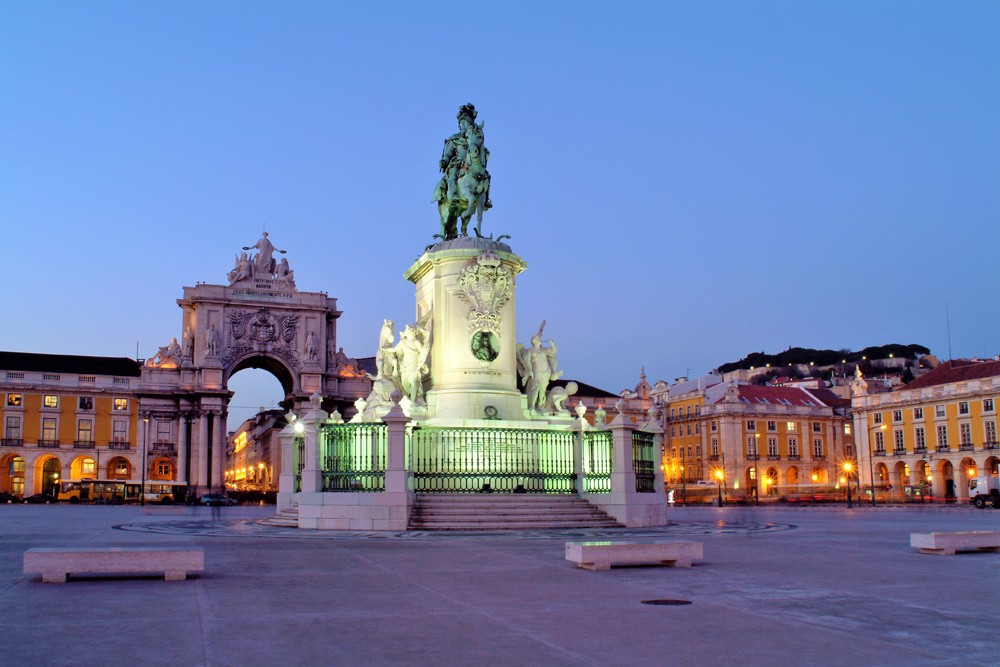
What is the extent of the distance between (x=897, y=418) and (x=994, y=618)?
255 feet

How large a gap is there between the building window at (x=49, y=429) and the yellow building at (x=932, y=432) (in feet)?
214

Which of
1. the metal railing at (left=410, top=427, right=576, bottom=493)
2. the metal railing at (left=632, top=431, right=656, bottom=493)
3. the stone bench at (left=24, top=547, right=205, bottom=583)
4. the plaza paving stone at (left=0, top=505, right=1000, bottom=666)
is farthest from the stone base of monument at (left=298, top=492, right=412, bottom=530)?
the stone bench at (left=24, top=547, right=205, bottom=583)

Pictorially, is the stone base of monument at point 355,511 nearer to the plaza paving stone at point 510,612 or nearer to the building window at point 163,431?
the plaza paving stone at point 510,612

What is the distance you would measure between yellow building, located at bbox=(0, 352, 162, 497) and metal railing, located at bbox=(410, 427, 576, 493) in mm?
65292

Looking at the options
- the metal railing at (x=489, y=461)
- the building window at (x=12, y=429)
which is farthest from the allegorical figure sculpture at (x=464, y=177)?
the building window at (x=12, y=429)

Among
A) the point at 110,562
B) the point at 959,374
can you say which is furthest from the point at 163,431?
the point at 110,562

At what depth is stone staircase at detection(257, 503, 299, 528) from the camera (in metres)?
21.4

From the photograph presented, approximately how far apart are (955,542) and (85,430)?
8082cm

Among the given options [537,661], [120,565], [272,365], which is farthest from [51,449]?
[537,661]

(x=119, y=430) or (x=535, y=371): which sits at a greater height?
(x=119, y=430)

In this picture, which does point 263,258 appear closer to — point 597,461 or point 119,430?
point 119,430

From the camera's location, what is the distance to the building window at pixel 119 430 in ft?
274

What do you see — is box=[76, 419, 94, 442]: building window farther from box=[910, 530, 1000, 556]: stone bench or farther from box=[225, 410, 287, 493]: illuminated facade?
box=[910, 530, 1000, 556]: stone bench

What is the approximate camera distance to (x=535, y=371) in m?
23.4
